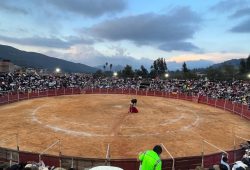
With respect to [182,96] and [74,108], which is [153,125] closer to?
[74,108]

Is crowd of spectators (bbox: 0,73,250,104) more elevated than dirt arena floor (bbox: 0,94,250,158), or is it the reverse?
crowd of spectators (bbox: 0,73,250,104)

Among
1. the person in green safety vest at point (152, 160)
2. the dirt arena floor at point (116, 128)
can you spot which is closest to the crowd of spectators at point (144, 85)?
the dirt arena floor at point (116, 128)

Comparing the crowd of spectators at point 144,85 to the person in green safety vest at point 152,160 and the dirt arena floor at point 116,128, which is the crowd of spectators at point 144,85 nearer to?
the dirt arena floor at point 116,128

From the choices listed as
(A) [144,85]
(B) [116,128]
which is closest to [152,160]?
(B) [116,128]

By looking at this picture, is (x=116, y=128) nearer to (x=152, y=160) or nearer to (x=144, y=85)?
(x=152, y=160)

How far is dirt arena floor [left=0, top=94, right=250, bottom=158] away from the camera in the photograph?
22.4m

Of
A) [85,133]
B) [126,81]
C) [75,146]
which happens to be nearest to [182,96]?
[126,81]

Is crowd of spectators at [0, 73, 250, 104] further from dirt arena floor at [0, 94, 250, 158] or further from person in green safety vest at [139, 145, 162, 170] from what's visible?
person in green safety vest at [139, 145, 162, 170]

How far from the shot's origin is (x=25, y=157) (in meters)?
15.6

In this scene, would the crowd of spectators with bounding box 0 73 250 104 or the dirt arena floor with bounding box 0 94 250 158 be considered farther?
the crowd of spectators with bounding box 0 73 250 104

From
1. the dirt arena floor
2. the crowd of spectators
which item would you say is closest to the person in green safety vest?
the dirt arena floor

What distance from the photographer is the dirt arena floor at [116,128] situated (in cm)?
2240

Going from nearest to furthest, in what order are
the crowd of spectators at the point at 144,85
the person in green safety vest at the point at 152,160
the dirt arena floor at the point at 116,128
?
the person in green safety vest at the point at 152,160
the dirt arena floor at the point at 116,128
the crowd of spectators at the point at 144,85

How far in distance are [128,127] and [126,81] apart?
143ft
